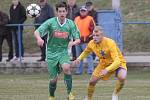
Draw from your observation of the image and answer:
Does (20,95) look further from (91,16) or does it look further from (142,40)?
(142,40)

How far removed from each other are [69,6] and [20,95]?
5764 mm

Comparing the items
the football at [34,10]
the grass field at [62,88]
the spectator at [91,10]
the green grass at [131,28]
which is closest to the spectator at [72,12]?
the spectator at [91,10]

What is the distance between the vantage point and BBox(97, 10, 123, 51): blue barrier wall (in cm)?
2114

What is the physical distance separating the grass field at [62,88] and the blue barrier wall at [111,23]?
143 cm

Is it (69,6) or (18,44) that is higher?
(69,6)

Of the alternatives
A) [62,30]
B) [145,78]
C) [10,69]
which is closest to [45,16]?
[10,69]

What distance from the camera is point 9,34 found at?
2122 cm

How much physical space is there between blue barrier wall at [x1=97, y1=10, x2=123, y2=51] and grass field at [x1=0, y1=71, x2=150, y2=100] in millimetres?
1427

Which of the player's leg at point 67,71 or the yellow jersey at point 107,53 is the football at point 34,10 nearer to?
the player's leg at point 67,71

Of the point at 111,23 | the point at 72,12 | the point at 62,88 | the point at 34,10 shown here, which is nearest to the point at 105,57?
the point at 62,88

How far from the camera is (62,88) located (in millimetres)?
16828

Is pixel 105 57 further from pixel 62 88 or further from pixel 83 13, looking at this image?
pixel 83 13

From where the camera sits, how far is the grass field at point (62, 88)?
1473 cm

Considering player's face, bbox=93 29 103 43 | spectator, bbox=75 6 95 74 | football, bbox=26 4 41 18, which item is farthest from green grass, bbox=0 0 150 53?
player's face, bbox=93 29 103 43
